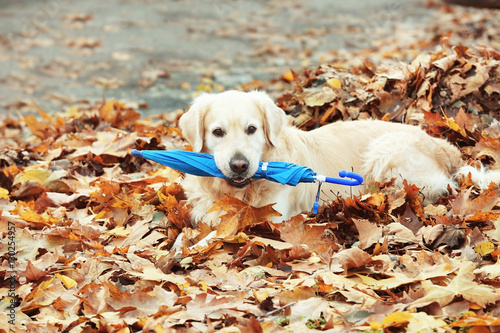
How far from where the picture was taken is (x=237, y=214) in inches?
143

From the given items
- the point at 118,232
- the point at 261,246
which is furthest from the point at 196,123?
the point at 261,246

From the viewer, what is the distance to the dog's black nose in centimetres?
367

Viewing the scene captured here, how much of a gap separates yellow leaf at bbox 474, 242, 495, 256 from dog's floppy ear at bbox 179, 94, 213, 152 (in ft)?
6.88

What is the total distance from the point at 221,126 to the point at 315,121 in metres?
1.95

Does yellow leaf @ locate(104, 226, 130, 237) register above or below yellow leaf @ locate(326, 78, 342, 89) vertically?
below

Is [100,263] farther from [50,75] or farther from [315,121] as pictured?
[50,75]

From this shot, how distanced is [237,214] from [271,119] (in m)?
0.85

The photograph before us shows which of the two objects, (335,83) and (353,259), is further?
(335,83)

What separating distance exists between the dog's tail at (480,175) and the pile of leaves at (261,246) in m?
0.06

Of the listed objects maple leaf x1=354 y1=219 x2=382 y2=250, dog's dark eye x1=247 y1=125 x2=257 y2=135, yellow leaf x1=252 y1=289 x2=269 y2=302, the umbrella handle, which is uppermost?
dog's dark eye x1=247 y1=125 x2=257 y2=135

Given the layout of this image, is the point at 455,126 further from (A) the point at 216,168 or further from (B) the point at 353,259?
(B) the point at 353,259

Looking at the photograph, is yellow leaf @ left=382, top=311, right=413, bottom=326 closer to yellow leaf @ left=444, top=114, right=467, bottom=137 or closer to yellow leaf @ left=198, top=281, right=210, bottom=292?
yellow leaf @ left=198, top=281, right=210, bottom=292

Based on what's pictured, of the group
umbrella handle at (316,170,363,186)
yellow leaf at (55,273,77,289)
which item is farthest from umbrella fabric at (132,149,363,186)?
yellow leaf at (55,273,77,289)

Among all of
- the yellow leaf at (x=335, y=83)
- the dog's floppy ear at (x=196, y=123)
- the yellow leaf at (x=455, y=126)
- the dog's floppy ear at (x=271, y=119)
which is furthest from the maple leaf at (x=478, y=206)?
the yellow leaf at (x=335, y=83)
